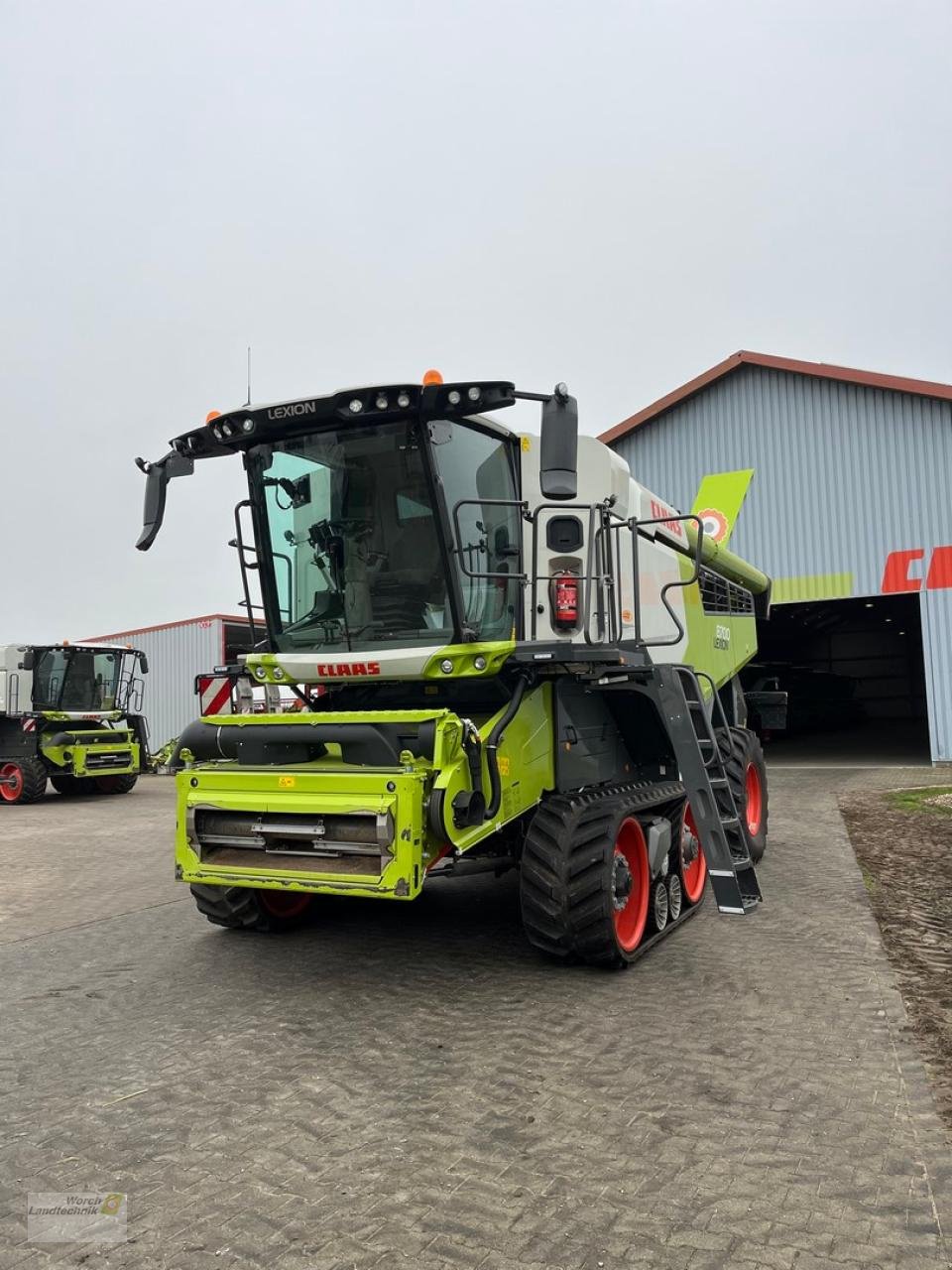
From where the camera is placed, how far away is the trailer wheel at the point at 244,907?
6012mm

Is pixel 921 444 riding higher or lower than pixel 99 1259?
higher

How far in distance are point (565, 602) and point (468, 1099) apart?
2857mm

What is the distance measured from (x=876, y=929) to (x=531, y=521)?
349cm

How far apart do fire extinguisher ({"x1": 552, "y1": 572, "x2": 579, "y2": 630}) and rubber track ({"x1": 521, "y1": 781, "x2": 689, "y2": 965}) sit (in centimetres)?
105

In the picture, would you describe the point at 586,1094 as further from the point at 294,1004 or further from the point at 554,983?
the point at 294,1004

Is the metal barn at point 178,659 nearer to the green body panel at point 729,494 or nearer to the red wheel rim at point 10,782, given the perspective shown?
the red wheel rim at point 10,782

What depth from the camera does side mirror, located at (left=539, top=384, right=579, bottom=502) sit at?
4.68 m

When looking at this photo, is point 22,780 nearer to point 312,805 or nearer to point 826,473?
point 312,805

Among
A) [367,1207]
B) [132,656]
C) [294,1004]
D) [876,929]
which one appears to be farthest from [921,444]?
[367,1207]

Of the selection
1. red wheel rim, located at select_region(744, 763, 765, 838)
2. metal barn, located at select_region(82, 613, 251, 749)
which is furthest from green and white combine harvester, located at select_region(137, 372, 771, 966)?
metal barn, located at select_region(82, 613, 251, 749)

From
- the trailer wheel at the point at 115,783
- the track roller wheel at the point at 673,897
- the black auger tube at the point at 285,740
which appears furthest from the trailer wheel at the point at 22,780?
the track roller wheel at the point at 673,897

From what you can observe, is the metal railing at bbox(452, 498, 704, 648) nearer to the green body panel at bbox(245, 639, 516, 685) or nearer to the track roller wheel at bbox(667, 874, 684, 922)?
the green body panel at bbox(245, 639, 516, 685)

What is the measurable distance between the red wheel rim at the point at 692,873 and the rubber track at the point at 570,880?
1.55m

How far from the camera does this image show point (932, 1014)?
177 inches
